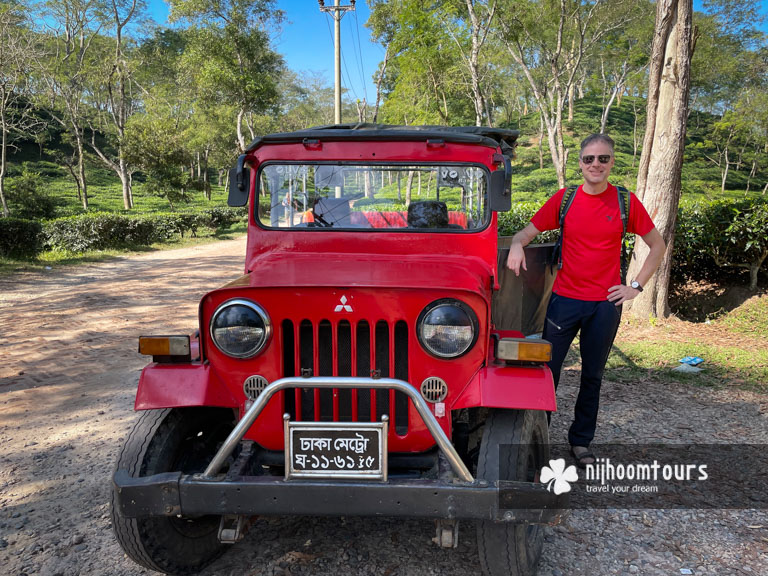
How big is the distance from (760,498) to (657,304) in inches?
172

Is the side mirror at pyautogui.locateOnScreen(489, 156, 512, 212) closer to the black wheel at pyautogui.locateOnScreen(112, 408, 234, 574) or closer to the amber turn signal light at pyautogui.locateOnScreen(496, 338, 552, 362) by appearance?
the amber turn signal light at pyautogui.locateOnScreen(496, 338, 552, 362)

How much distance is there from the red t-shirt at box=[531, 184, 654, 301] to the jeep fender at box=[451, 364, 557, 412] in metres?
1.11

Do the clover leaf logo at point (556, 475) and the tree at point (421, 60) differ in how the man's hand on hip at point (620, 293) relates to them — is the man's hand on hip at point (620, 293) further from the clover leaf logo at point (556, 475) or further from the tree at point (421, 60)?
the tree at point (421, 60)

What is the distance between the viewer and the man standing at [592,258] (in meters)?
3.40

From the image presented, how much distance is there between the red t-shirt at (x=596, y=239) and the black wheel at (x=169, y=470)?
2.33 meters

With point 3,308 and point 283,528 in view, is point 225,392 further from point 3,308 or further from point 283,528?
point 3,308

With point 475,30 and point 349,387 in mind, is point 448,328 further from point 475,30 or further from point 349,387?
point 475,30

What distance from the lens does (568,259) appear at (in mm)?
3564

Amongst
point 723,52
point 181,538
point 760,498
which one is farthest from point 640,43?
point 181,538

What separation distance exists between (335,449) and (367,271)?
3.07 feet

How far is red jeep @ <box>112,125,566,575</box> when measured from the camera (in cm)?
219

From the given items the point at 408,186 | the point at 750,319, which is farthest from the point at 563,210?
the point at 750,319

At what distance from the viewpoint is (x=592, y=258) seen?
3459 mm

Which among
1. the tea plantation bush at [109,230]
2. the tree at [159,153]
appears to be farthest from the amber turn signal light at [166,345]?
the tree at [159,153]
